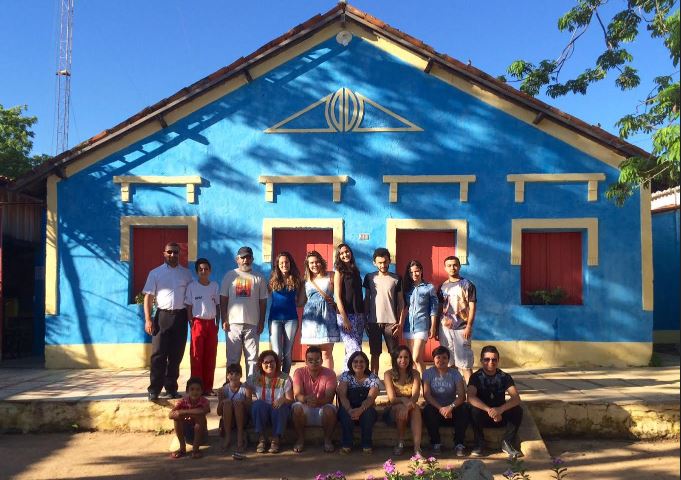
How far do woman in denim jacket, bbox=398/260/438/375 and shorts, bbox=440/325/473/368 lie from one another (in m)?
0.18

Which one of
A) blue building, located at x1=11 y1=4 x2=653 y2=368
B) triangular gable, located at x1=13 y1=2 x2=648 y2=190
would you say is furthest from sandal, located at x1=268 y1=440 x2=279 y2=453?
triangular gable, located at x1=13 y1=2 x2=648 y2=190

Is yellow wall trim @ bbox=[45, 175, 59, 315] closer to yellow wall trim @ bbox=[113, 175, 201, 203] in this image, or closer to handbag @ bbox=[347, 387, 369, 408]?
yellow wall trim @ bbox=[113, 175, 201, 203]

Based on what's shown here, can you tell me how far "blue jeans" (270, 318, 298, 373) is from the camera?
583cm

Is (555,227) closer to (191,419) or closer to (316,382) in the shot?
(316,382)

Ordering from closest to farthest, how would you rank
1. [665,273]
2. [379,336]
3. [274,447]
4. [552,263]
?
[274,447], [379,336], [552,263], [665,273]

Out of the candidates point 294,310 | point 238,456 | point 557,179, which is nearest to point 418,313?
point 294,310

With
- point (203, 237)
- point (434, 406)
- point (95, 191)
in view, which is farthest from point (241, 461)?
point (95, 191)

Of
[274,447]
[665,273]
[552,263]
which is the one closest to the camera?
[274,447]

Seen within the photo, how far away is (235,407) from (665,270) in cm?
820

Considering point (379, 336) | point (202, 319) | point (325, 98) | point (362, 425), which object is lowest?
point (362, 425)

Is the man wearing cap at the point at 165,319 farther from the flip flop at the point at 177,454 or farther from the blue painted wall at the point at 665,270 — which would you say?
the blue painted wall at the point at 665,270

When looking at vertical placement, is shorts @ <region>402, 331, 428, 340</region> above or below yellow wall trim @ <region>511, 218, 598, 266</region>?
below

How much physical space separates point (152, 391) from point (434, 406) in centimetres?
290

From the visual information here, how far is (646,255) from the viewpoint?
7.91 metres
